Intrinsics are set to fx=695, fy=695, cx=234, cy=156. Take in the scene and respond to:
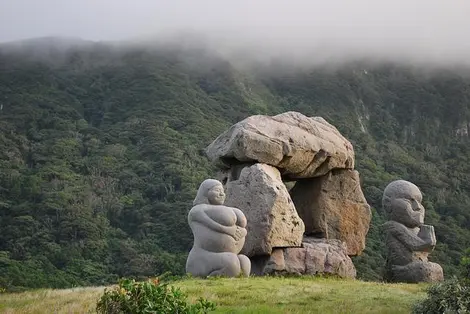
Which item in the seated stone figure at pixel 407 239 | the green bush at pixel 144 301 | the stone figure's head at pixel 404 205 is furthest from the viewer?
the stone figure's head at pixel 404 205

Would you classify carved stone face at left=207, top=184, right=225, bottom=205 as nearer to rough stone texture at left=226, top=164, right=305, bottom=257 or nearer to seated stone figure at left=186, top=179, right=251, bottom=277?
seated stone figure at left=186, top=179, right=251, bottom=277

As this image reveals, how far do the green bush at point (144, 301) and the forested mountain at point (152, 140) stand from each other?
16.6 meters

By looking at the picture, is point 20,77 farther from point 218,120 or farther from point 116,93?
point 218,120

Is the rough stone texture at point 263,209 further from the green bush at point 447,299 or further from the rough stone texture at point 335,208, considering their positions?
the green bush at point 447,299

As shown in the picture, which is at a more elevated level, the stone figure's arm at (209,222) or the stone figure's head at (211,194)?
the stone figure's head at (211,194)

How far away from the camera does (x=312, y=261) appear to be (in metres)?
18.4

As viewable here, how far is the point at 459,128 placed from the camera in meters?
53.5

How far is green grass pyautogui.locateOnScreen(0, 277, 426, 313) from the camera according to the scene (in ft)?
36.1

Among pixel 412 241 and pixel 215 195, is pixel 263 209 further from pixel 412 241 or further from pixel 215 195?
pixel 412 241

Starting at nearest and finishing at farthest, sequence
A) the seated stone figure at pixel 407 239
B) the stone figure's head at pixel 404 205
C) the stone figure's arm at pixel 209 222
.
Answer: the stone figure's arm at pixel 209 222
the seated stone figure at pixel 407 239
the stone figure's head at pixel 404 205

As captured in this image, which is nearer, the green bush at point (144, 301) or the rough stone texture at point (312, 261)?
the green bush at point (144, 301)

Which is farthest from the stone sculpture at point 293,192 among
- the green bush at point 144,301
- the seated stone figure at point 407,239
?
the green bush at point 144,301

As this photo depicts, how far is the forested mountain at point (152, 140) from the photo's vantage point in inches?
1276

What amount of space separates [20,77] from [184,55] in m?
16.9
